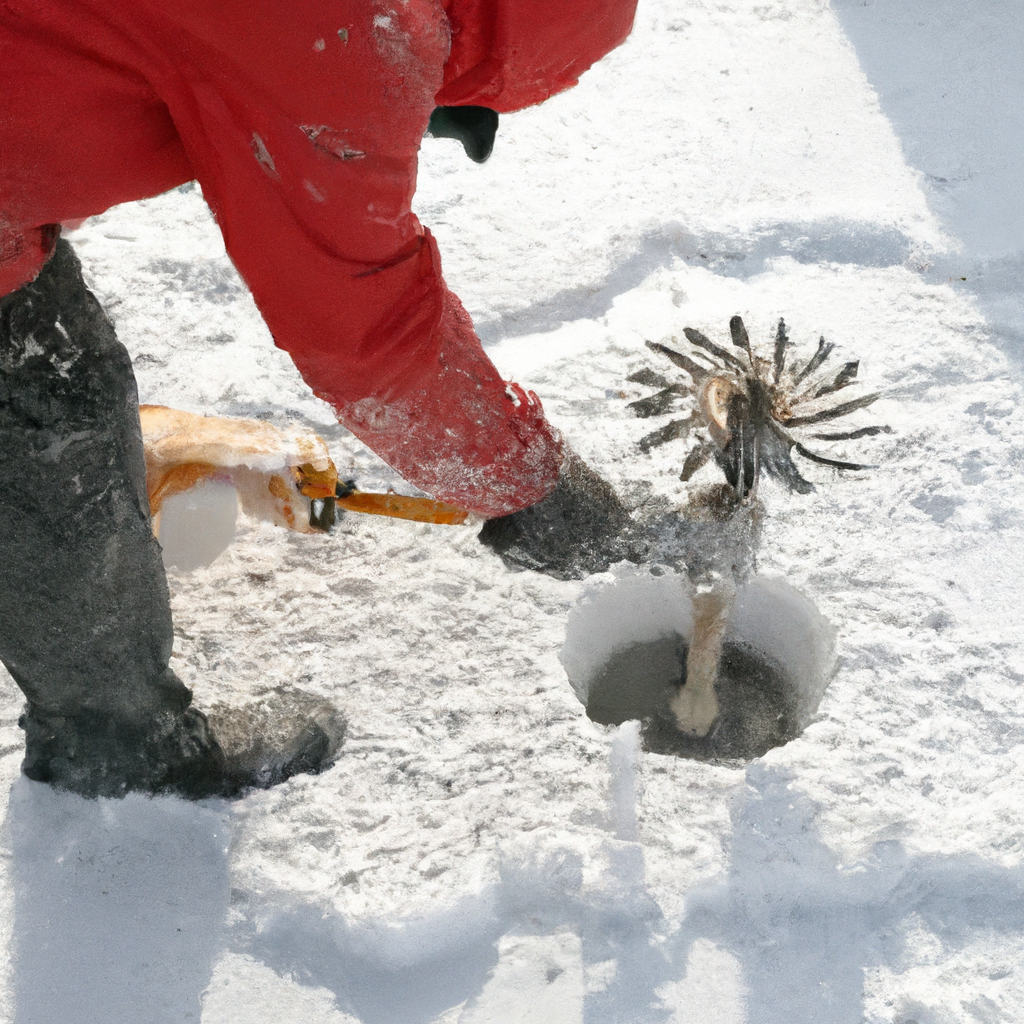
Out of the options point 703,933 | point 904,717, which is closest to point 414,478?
point 703,933

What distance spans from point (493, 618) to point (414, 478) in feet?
1.89

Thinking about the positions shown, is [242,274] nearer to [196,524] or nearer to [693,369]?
[693,369]

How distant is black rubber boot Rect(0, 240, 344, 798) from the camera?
4.06ft

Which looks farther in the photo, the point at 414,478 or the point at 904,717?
the point at 904,717

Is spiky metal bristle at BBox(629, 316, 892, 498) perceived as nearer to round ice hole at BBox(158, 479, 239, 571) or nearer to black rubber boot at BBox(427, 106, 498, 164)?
black rubber boot at BBox(427, 106, 498, 164)

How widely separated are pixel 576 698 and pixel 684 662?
0.42m

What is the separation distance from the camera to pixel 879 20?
328 cm

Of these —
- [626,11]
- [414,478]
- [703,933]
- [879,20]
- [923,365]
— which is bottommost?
[703,933]

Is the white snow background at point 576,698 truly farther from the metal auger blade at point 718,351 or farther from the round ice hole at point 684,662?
the metal auger blade at point 718,351

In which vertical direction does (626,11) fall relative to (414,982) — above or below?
above

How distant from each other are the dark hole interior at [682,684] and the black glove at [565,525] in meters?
0.50

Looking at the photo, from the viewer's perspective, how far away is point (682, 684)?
7.00 feet

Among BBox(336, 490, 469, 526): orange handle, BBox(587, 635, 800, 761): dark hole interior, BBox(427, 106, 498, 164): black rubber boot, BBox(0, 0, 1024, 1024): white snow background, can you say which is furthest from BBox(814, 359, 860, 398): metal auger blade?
BBox(427, 106, 498, 164): black rubber boot

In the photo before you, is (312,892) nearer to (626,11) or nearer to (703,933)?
(703,933)
